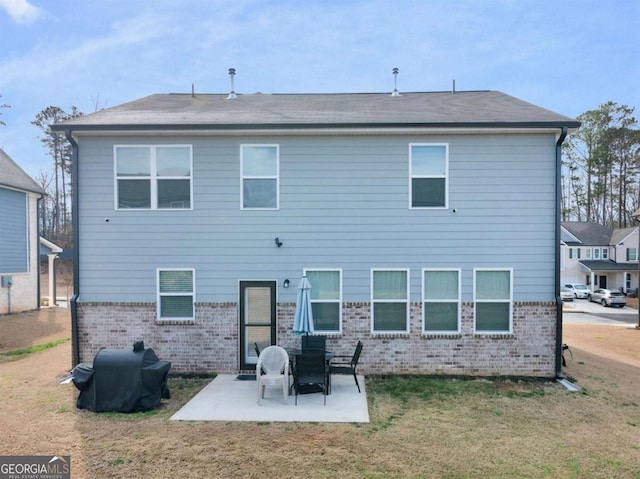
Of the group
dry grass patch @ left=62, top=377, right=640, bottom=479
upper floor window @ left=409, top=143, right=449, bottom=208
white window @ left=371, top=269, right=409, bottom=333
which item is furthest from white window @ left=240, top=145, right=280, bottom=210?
dry grass patch @ left=62, top=377, right=640, bottom=479

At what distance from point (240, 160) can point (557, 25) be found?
9432mm

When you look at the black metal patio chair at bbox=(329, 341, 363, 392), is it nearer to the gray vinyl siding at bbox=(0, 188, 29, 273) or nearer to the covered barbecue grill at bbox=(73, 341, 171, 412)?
the covered barbecue grill at bbox=(73, 341, 171, 412)

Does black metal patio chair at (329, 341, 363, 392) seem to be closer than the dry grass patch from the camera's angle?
No

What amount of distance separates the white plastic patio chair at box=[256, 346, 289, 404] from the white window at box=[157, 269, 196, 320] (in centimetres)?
210

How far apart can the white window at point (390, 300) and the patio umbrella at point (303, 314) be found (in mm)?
1513

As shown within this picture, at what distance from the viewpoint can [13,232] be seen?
15758 mm

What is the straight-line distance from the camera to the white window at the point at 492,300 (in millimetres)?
7609

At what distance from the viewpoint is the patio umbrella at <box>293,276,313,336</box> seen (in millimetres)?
6762

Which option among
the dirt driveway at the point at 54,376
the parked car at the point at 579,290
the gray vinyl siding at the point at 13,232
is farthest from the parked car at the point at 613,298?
the gray vinyl siding at the point at 13,232

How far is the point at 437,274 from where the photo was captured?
7652 mm

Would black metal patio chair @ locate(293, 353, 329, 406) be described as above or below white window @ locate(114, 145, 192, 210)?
below

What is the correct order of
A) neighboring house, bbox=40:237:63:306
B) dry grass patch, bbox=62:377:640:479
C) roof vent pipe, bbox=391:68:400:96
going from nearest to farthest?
1. dry grass patch, bbox=62:377:640:479
2. roof vent pipe, bbox=391:68:400:96
3. neighboring house, bbox=40:237:63:306

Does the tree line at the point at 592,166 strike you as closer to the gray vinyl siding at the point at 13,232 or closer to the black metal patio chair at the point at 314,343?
the gray vinyl siding at the point at 13,232

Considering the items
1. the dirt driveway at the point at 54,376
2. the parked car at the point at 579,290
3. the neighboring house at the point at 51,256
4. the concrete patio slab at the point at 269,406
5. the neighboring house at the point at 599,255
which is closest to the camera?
the dirt driveway at the point at 54,376
